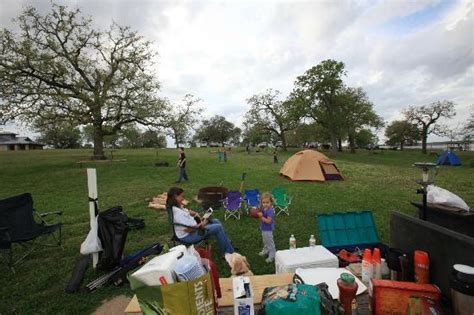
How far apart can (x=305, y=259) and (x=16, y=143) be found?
9158 cm

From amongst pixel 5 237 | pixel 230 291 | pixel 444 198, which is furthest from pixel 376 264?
pixel 5 237

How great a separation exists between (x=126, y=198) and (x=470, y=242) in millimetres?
9831

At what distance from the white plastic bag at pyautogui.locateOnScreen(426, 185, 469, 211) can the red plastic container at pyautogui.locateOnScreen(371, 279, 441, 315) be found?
6.81 feet

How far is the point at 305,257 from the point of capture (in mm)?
3105

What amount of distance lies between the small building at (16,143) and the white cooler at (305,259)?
3430 inches

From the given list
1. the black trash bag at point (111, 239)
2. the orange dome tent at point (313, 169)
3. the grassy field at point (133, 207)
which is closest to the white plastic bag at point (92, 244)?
the black trash bag at point (111, 239)

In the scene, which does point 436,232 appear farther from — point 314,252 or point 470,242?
point 314,252

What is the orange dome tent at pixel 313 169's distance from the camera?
1314 centimetres

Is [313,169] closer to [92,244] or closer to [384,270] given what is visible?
[384,270]

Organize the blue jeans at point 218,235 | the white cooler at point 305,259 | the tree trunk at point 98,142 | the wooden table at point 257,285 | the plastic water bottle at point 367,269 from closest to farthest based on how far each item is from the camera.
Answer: the wooden table at point 257,285 → the plastic water bottle at point 367,269 → the white cooler at point 305,259 → the blue jeans at point 218,235 → the tree trunk at point 98,142

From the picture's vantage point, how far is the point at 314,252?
128 inches

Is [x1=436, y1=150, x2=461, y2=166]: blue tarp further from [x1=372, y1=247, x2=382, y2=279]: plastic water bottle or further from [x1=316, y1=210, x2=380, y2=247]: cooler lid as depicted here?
[x1=372, y1=247, x2=382, y2=279]: plastic water bottle

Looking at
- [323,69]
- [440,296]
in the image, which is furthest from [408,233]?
[323,69]

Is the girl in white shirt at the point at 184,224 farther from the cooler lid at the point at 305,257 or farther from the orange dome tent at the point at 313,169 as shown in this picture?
the orange dome tent at the point at 313,169
